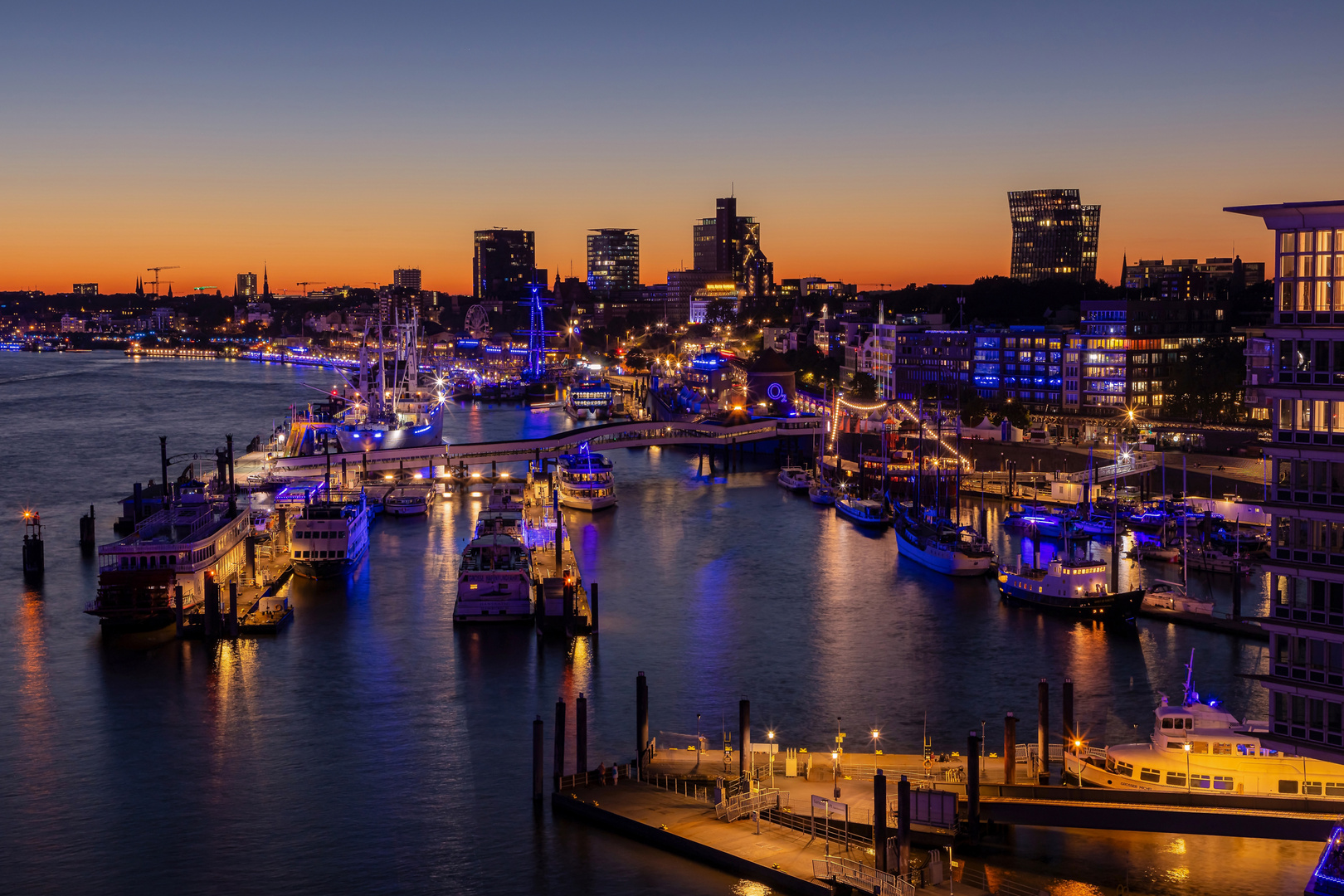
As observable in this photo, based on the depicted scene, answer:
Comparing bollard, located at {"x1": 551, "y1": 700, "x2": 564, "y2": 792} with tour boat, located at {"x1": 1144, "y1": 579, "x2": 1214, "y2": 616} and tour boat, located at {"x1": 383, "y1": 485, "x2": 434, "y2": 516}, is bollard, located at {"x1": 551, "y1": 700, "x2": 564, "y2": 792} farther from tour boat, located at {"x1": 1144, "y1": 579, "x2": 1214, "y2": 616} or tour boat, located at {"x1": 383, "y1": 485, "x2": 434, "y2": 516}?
tour boat, located at {"x1": 383, "y1": 485, "x2": 434, "y2": 516}

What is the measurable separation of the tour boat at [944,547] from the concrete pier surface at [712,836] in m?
15.9

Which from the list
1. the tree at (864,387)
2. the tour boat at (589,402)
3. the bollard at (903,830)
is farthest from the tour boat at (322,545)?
the tour boat at (589,402)

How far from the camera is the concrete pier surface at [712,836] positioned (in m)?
14.2

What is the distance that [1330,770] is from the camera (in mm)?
14625

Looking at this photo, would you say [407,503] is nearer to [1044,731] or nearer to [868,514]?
[868,514]

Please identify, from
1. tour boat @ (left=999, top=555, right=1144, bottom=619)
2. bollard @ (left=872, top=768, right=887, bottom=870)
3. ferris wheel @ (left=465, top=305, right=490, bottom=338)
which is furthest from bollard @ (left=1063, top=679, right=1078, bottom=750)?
ferris wheel @ (left=465, top=305, right=490, bottom=338)

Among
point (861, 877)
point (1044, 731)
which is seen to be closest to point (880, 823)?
point (861, 877)

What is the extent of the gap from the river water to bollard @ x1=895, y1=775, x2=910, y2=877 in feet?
4.67

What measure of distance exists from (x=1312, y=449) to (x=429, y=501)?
32454 mm

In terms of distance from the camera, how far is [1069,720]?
17.0 m

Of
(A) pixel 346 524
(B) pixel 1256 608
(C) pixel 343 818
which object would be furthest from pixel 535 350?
(C) pixel 343 818

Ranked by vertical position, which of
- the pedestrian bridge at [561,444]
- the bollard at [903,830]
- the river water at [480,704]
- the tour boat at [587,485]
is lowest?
the river water at [480,704]

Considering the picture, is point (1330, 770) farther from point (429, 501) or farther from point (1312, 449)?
point (429, 501)

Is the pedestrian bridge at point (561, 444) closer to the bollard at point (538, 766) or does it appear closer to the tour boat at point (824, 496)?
the tour boat at point (824, 496)
